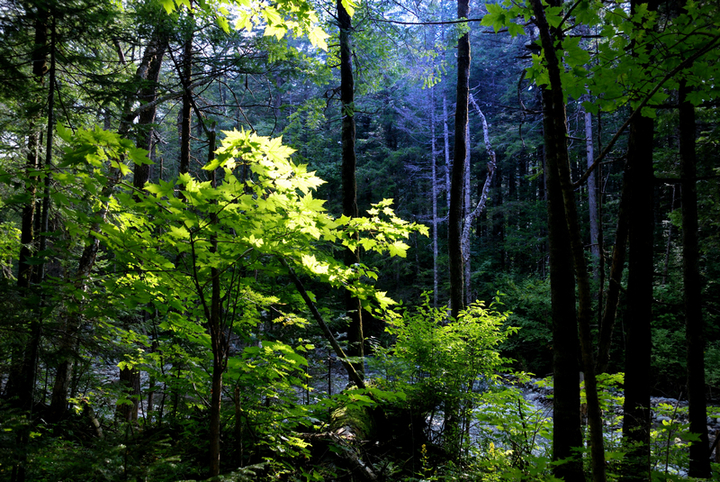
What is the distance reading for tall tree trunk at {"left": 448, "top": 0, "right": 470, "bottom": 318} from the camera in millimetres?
7256

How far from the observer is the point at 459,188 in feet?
24.2

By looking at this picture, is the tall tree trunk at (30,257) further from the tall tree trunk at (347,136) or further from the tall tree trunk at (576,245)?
the tall tree trunk at (347,136)

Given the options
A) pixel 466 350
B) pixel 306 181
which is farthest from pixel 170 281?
pixel 466 350

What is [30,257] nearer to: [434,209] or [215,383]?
[215,383]

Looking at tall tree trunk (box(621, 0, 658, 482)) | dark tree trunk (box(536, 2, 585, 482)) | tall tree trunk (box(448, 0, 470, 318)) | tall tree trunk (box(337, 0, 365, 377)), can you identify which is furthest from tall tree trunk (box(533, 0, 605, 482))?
tall tree trunk (box(448, 0, 470, 318))

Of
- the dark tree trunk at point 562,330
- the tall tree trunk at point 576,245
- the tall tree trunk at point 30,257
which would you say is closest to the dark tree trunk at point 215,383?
the tall tree trunk at point 30,257

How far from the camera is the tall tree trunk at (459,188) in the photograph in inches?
286

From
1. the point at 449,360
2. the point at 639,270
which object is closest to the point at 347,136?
the point at 449,360

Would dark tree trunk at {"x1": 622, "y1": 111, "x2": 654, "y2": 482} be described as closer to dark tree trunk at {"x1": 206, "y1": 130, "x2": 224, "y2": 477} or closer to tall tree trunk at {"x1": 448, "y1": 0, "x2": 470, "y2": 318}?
tall tree trunk at {"x1": 448, "y1": 0, "x2": 470, "y2": 318}

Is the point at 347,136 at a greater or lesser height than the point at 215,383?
greater

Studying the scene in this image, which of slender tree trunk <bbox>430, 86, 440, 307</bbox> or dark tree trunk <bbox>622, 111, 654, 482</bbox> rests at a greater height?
slender tree trunk <bbox>430, 86, 440, 307</bbox>

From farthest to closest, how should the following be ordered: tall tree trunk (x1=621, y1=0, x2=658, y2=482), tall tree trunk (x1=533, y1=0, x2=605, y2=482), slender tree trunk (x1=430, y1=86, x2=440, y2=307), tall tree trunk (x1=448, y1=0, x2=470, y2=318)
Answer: slender tree trunk (x1=430, y1=86, x2=440, y2=307) < tall tree trunk (x1=448, y1=0, x2=470, y2=318) < tall tree trunk (x1=621, y1=0, x2=658, y2=482) < tall tree trunk (x1=533, y1=0, x2=605, y2=482)

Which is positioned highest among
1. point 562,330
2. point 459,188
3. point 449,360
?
point 459,188

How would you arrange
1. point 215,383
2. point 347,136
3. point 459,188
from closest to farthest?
point 215,383 < point 347,136 < point 459,188
